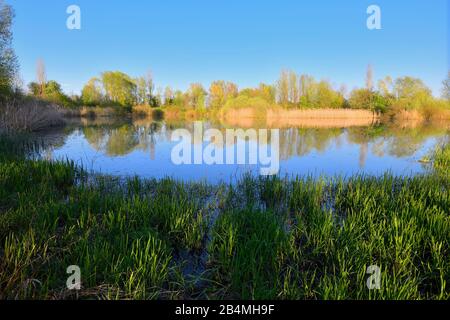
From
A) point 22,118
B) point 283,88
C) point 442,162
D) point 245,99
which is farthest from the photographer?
point 283,88

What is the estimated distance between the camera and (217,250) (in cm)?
308

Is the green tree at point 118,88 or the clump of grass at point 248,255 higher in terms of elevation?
the green tree at point 118,88

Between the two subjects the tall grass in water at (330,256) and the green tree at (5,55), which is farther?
the green tree at (5,55)

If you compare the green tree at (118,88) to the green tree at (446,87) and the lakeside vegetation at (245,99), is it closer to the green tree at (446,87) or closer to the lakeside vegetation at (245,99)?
the lakeside vegetation at (245,99)

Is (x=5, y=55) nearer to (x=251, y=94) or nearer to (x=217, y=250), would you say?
(x=217, y=250)

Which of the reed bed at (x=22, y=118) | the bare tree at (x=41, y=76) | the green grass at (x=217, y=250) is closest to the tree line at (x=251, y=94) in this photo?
the bare tree at (x=41, y=76)

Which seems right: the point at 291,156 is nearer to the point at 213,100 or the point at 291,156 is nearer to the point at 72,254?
the point at 72,254

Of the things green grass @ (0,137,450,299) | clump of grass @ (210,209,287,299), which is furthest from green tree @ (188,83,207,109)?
clump of grass @ (210,209,287,299)

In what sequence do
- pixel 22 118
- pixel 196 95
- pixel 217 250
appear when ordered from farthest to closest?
pixel 196 95 → pixel 22 118 → pixel 217 250

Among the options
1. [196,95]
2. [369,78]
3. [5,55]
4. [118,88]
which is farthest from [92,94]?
[369,78]

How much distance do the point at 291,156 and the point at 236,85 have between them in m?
52.8

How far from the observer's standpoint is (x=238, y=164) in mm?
8117

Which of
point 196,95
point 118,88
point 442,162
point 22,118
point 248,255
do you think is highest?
point 118,88

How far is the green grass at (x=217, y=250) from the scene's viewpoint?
87.4 inches
